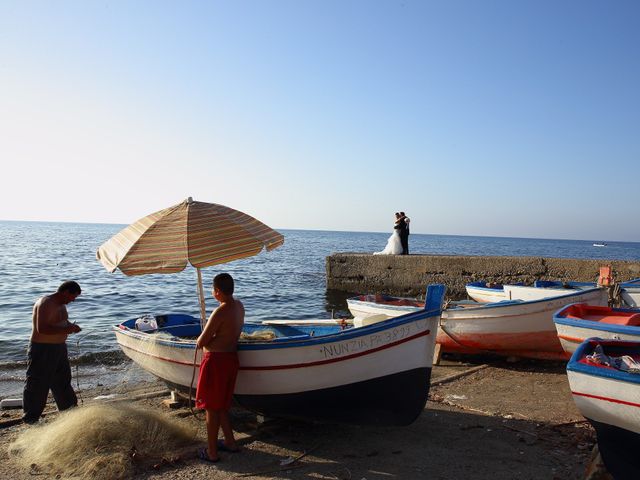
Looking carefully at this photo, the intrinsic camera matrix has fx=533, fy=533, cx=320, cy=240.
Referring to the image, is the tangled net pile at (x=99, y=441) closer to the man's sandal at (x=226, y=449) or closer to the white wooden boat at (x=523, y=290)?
the man's sandal at (x=226, y=449)

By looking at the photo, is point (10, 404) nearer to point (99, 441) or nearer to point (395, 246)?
point (99, 441)

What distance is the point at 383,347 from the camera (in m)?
5.19

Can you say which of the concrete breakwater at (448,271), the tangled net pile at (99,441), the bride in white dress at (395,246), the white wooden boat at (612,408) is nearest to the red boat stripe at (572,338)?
the white wooden boat at (612,408)

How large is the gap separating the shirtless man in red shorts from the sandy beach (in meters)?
0.35

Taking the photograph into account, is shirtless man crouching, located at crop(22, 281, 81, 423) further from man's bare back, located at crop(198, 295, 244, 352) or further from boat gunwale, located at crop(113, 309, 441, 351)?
boat gunwale, located at crop(113, 309, 441, 351)

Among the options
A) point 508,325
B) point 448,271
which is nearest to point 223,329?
point 508,325

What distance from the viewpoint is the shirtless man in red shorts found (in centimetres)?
495

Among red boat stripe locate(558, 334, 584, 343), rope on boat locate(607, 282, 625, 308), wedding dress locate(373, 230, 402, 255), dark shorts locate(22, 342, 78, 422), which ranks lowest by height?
dark shorts locate(22, 342, 78, 422)

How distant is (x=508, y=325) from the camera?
8742mm

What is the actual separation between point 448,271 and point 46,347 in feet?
44.5

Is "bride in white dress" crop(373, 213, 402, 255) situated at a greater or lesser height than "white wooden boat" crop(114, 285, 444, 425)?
greater

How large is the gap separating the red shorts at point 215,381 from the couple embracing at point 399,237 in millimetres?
13350

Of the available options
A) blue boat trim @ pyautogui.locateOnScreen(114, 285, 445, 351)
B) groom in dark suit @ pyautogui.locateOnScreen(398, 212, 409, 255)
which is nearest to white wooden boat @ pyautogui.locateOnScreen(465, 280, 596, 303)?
groom in dark suit @ pyautogui.locateOnScreen(398, 212, 409, 255)

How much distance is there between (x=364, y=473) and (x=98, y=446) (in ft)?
8.07
